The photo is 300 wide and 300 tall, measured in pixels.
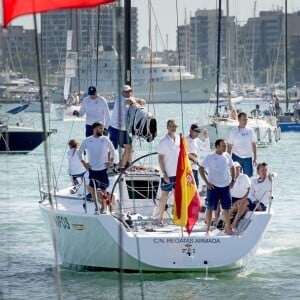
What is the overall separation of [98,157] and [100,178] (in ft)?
1.23

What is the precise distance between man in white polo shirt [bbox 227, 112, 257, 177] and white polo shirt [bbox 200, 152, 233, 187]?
1819mm

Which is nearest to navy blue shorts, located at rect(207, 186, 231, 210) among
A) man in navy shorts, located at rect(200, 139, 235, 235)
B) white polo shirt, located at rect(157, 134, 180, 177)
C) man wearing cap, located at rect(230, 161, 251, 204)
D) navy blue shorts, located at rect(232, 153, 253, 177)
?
man in navy shorts, located at rect(200, 139, 235, 235)

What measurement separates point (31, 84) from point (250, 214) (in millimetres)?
118502

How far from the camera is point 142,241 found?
18.8 metres

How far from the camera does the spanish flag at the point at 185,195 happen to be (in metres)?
18.2

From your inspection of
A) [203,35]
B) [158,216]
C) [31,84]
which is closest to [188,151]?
[158,216]

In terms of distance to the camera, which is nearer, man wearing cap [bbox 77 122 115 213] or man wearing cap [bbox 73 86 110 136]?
man wearing cap [bbox 77 122 115 213]

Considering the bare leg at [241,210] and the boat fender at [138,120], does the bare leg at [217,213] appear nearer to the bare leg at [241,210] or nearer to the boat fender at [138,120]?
the bare leg at [241,210]

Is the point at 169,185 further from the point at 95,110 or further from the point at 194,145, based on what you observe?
the point at 95,110

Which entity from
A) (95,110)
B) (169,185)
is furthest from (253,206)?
(95,110)

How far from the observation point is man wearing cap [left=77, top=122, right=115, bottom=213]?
19.0 m

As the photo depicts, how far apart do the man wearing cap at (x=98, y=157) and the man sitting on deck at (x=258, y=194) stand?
6.22ft

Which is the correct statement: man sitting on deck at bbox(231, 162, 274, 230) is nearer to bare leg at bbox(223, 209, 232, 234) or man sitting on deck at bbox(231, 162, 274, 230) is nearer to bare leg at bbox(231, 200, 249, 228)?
bare leg at bbox(231, 200, 249, 228)

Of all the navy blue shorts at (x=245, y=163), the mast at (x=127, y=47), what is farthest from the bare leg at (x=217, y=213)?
the mast at (x=127, y=47)
